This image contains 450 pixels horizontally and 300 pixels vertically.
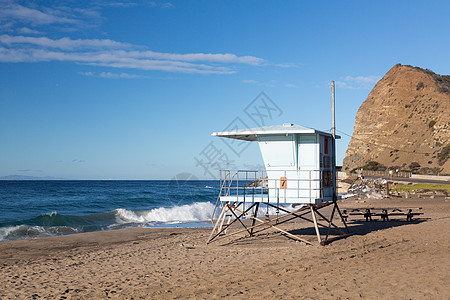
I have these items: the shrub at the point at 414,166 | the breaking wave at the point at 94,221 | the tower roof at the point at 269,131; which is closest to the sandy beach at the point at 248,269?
the tower roof at the point at 269,131

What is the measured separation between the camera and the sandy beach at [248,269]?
8.30 m

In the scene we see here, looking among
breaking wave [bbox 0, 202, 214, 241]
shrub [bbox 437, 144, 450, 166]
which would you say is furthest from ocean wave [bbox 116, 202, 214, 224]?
shrub [bbox 437, 144, 450, 166]

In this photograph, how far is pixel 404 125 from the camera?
77.8 metres

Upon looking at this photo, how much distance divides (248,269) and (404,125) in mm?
75864

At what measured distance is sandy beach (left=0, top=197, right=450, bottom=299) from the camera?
8.30m

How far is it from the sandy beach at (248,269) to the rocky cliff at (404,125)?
57.3m

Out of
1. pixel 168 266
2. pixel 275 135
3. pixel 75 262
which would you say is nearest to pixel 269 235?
pixel 275 135

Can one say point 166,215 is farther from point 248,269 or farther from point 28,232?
point 248,269

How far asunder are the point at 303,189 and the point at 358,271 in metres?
5.17

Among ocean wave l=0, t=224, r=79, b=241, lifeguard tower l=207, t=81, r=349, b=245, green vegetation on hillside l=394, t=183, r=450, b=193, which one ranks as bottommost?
ocean wave l=0, t=224, r=79, b=241

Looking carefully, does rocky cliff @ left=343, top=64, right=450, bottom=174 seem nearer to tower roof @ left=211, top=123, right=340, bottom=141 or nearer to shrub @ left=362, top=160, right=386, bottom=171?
shrub @ left=362, top=160, right=386, bottom=171

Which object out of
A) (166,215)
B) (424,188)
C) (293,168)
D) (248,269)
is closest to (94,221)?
(166,215)

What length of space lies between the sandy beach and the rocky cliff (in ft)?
188

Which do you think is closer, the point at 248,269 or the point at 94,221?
the point at 248,269
